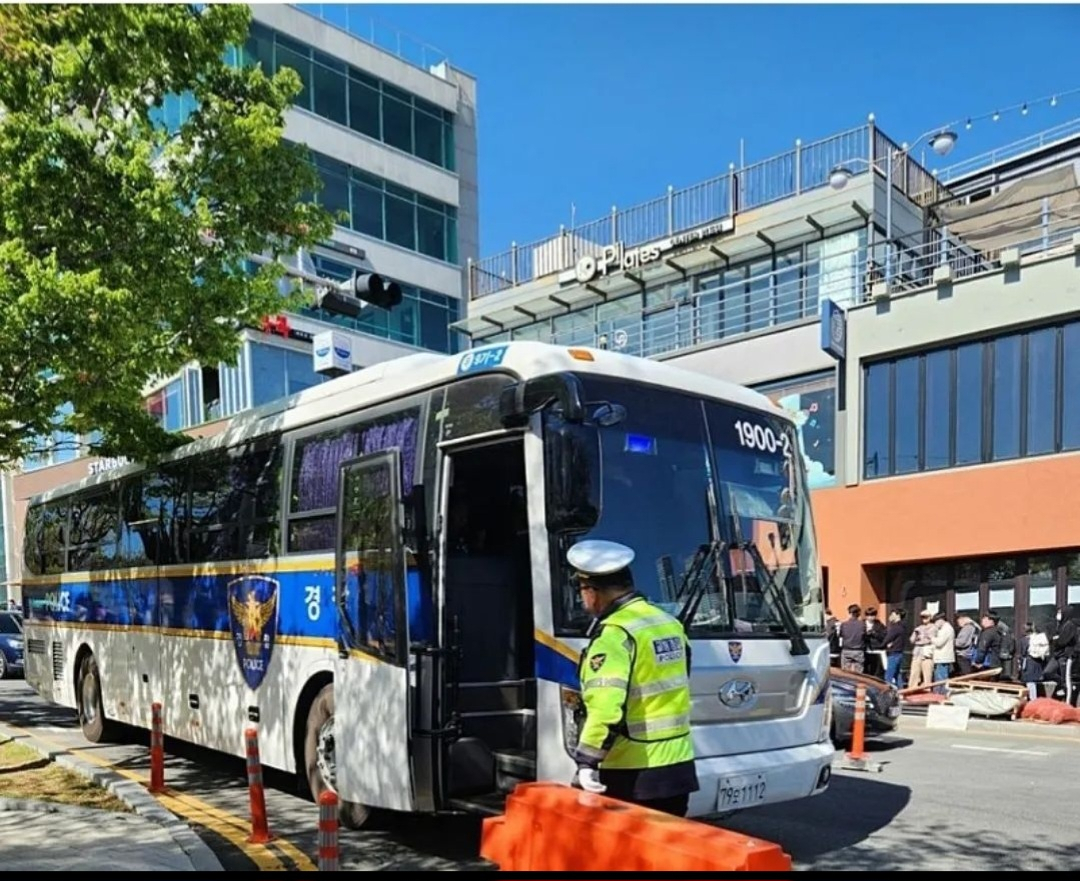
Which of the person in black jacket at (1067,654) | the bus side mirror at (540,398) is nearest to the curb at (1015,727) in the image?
the person in black jacket at (1067,654)

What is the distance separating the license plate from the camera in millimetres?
5637

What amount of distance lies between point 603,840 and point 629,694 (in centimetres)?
91

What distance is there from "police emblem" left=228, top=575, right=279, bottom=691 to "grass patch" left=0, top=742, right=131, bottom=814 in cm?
142

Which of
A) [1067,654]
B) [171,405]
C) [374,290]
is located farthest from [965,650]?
[171,405]

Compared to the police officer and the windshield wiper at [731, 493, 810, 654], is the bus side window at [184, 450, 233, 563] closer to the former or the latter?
the windshield wiper at [731, 493, 810, 654]

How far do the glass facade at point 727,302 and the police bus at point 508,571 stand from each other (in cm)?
1608

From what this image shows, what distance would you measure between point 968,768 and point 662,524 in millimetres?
6302

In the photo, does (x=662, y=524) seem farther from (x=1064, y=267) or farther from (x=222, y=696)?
(x=1064, y=267)

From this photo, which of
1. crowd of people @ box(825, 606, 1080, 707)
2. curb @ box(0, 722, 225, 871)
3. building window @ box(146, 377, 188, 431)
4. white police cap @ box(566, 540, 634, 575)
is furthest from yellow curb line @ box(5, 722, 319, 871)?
building window @ box(146, 377, 188, 431)

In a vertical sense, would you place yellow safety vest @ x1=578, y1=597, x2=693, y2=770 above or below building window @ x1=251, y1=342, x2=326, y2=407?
below

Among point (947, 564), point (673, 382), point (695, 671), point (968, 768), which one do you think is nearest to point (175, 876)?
point (695, 671)

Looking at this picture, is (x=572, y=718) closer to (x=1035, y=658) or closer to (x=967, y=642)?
(x=1035, y=658)

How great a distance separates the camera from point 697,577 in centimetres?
596

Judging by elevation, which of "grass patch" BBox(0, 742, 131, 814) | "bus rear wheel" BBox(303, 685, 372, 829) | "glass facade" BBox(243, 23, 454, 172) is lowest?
"grass patch" BBox(0, 742, 131, 814)
